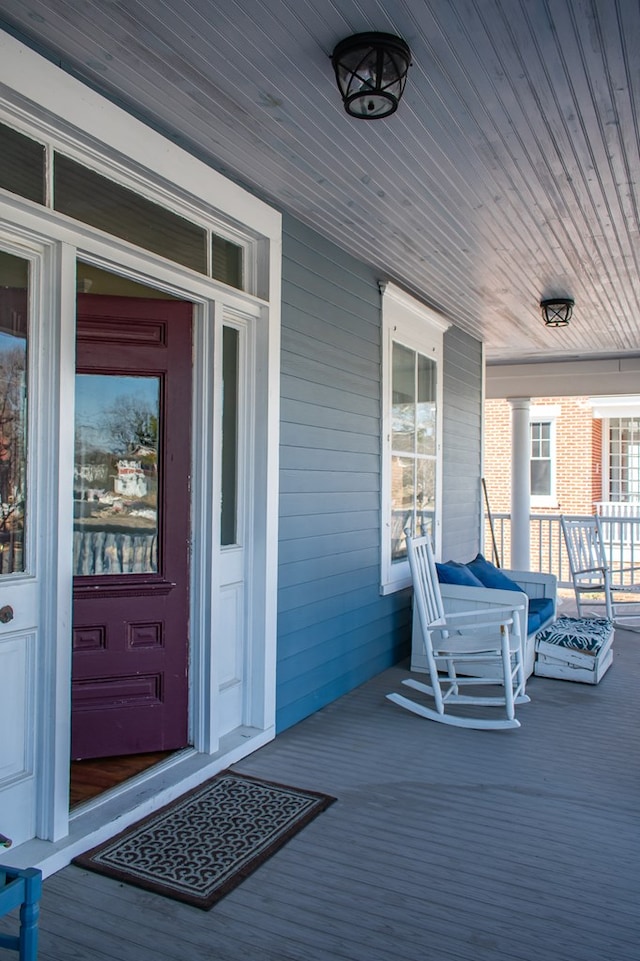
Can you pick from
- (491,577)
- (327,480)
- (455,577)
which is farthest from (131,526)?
(491,577)

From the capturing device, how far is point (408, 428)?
546cm

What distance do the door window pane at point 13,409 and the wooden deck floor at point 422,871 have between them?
1075 mm

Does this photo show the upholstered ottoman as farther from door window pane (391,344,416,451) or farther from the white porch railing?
the white porch railing

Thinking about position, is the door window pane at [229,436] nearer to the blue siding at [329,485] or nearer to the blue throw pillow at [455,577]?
the blue siding at [329,485]

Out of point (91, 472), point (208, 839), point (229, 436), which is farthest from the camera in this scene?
point (229, 436)

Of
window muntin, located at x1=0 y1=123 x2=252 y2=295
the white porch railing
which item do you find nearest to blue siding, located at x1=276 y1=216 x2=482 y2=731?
window muntin, located at x1=0 y1=123 x2=252 y2=295

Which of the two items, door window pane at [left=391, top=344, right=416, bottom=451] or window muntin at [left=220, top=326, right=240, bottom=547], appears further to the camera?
door window pane at [left=391, top=344, right=416, bottom=451]

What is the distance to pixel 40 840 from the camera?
7.99 ft

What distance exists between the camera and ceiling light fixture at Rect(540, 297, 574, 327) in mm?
5508

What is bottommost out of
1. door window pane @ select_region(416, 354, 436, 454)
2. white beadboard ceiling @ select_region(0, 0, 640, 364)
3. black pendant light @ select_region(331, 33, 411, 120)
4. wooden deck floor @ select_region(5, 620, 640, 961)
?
wooden deck floor @ select_region(5, 620, 640, 961)

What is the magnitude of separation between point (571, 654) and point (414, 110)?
3481mm

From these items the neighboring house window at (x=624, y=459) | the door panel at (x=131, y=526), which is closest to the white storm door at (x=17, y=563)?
the door panel at (x=131, y=526)

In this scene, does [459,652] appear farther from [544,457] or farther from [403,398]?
[544,457]

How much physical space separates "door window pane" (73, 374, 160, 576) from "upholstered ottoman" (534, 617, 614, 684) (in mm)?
2842
